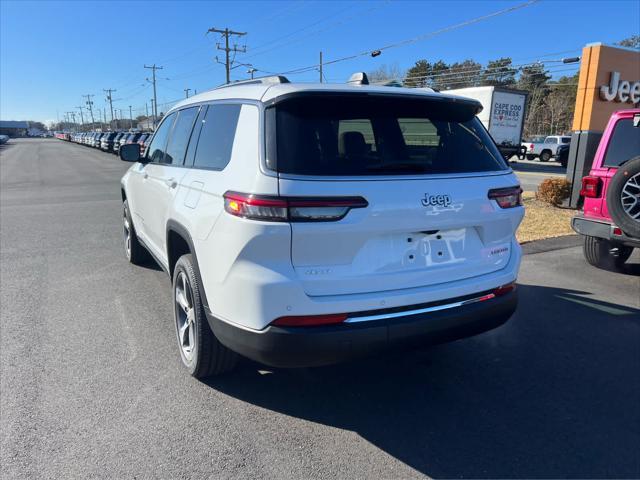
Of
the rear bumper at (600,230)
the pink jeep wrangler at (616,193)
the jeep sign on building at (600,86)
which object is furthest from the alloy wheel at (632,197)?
the jeep sign on building at (600,86)

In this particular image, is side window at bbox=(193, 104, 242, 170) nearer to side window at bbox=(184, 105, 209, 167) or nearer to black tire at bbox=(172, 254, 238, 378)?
side window at bbox=(184, 105, 209, 167)

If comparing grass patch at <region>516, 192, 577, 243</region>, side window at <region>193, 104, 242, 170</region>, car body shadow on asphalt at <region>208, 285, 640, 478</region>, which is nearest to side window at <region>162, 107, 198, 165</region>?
side window at <region>193, 104, 242, 170</region>

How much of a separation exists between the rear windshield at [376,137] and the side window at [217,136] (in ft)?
1.40

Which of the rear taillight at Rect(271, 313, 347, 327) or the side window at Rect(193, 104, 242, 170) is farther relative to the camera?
the side window at Rect(193, 104, 242, 170)

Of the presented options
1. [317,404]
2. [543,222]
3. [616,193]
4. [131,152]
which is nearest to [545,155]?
[543,222]

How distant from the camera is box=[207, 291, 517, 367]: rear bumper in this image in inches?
95.0

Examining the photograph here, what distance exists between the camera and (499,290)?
9.84ft

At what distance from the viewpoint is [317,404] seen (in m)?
3.07

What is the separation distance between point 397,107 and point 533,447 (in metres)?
2.08

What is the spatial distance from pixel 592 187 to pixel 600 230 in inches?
21.4

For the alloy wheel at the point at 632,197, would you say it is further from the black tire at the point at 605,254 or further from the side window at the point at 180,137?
the side window at the point at 180,137

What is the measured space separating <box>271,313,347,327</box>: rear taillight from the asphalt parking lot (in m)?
0.75

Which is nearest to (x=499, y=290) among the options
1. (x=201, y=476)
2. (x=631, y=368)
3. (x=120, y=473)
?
(x=631, y=368)

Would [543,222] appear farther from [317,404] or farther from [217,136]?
[217,136]
